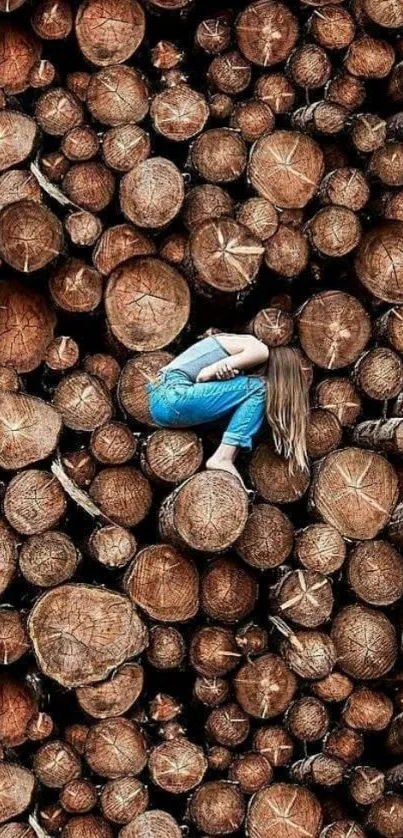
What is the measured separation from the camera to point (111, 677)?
15.8 feet

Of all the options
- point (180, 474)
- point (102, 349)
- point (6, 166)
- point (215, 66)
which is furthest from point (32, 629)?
point (215, 66)

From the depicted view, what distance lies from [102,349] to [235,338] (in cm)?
74

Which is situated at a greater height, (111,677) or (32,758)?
(111,677)

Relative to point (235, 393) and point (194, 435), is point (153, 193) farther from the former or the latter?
point (194, 435)

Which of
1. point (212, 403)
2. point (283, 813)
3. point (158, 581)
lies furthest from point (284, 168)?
point (283, 813)

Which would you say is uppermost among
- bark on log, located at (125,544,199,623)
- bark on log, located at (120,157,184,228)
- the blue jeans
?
bark on log, located at (120,157,184,228)

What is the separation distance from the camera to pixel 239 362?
483cm

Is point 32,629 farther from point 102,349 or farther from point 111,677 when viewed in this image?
point 102,349

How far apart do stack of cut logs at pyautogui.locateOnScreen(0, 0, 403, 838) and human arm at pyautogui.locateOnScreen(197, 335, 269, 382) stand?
284 millimetres

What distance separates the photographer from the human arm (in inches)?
190

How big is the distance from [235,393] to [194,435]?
0.26 m

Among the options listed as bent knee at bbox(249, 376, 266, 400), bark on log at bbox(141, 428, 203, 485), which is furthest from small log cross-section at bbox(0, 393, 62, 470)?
bent knee at bbox(249, 376, 266, 400)

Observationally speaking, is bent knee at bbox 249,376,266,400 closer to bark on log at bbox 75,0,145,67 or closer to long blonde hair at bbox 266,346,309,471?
long blonde hair at bbox 266,346,309,471

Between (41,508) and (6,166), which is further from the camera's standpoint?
(6,166)
